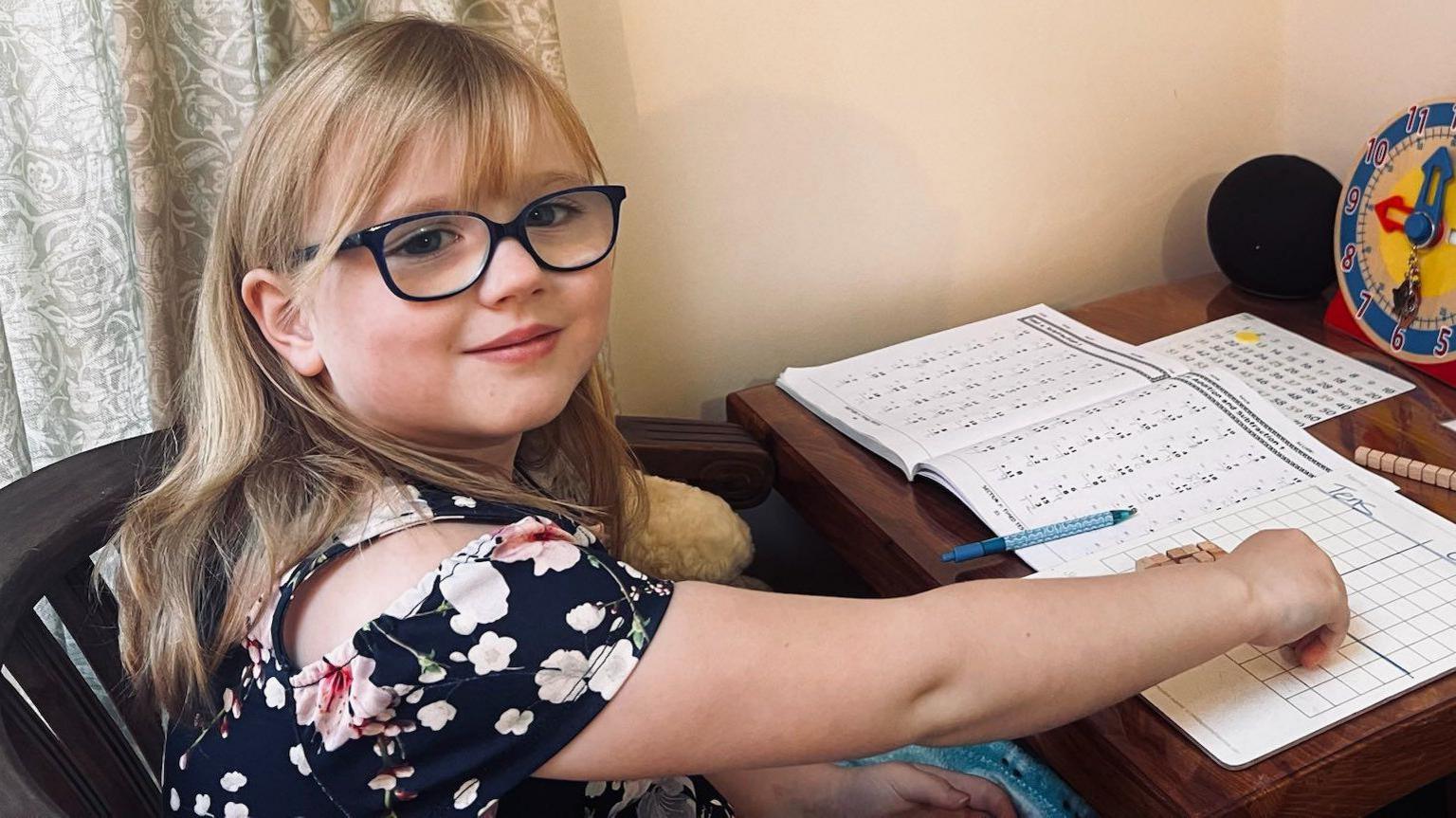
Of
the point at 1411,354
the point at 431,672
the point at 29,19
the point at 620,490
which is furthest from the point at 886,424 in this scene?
the point at 29,19

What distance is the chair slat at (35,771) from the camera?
1.95 ft

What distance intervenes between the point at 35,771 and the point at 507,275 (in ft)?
1.31

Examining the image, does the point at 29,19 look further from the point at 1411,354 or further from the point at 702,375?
the point at 1411,354

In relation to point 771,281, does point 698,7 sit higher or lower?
higher

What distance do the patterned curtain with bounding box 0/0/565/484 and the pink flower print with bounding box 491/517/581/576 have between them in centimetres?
51

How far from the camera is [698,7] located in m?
1.19

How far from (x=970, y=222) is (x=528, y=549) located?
35.7 inches

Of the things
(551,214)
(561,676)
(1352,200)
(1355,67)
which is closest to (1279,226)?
(1352,200)

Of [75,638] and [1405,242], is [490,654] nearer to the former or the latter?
[75,638]

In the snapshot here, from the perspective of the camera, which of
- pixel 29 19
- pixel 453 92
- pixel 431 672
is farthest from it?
pixel 29 19

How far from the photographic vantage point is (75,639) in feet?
2.72

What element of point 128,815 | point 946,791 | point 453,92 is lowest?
point 946,791

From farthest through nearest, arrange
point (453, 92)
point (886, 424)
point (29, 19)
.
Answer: point (886, 424) < point (29, 19) < point (453, 92)

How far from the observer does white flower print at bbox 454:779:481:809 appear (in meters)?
0.65
